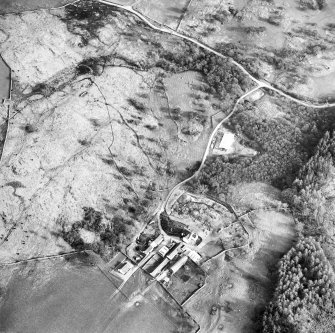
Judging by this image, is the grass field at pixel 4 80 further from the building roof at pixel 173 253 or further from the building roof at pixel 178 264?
the building roof at pixel 178 264

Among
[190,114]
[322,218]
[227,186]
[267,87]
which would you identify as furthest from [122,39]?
[322,218]

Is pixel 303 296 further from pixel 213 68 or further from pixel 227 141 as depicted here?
pixel 213 68

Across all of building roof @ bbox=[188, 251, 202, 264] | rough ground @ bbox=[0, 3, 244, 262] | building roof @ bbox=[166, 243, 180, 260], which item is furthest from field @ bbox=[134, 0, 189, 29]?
building roof @ bbox=[188, 251, 202, 264]

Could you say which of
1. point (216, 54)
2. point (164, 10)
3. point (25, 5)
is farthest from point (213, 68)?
point (25, 5)

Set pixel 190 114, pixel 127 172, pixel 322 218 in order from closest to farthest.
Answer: pixel 322 218
pixel 127 172
pixel 190 114

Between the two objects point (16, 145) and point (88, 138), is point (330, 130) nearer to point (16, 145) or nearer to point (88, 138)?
point (88, 138)

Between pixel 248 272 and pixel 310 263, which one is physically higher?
pixel 310 263

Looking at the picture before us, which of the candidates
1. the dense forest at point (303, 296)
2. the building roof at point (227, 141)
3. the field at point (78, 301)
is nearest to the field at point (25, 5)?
the building roof at point (227, 141)
